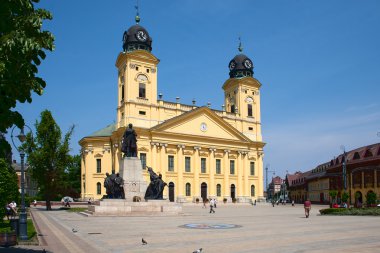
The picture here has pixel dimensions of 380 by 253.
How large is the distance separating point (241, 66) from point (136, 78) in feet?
77.7

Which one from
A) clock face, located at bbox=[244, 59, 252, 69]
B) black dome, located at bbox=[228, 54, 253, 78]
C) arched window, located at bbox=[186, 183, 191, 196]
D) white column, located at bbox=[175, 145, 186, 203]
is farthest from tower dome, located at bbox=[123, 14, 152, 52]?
arched window, located at bbox=[186, 183, 191, 196]

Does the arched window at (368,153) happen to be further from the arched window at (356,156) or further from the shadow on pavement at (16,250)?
the shadow on pavement at (16,250)

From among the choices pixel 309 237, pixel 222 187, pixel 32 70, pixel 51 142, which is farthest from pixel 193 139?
pixel 32 70

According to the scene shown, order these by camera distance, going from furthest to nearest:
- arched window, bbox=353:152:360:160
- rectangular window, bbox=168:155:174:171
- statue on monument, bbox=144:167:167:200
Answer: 1. arched window, bbox=353:152:360:160
2. rectangular window, bbox=168:155:174:171
3. statue on monument, bbox=144:167:167:200

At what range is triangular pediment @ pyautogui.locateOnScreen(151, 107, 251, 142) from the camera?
6366 centimetres

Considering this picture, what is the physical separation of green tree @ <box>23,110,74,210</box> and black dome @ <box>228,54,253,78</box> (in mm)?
41241

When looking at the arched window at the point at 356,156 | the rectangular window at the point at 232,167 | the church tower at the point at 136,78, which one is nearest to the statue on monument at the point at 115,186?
the church tower at the point at 136,78

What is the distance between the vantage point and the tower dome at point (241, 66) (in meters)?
76.9

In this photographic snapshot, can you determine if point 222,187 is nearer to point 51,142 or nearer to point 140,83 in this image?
point 140,83

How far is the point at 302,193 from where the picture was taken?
11431 centimetres

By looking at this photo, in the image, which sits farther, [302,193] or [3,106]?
[302,193]

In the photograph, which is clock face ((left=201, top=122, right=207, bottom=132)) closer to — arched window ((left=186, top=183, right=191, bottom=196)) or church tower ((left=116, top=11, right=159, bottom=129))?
church tower ((left=116, top=11, right=159, bottom=129))

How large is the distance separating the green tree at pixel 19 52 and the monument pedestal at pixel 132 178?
81.3 feet

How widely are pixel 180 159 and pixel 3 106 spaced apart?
2256 inches
